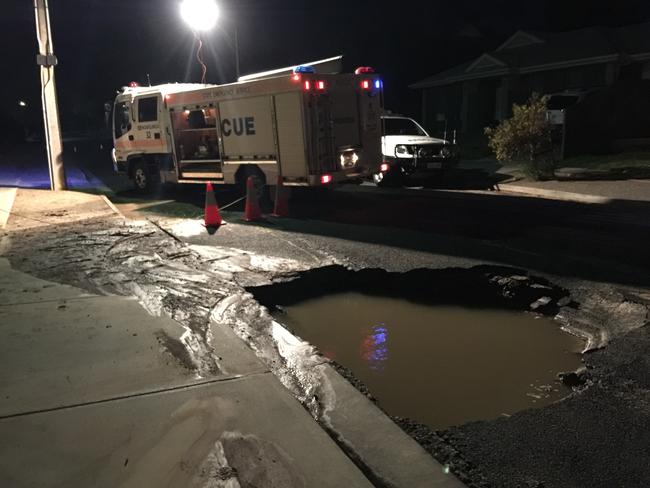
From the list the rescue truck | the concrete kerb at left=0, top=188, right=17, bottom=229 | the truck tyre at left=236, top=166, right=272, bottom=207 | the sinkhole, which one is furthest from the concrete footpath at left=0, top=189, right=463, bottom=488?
the truck tyre at left=236, top=166, right=272, bottom=207

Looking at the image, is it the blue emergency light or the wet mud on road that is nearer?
the wet mud on road

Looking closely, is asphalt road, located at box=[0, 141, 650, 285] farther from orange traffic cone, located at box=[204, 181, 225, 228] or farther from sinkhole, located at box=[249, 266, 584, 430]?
orange traffic cone, located at box=[204, 181, 225, 228]

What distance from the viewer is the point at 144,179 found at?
1532cm

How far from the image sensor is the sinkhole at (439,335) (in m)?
4.16

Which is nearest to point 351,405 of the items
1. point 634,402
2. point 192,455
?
point 192,455

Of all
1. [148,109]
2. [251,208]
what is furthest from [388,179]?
[148,109]

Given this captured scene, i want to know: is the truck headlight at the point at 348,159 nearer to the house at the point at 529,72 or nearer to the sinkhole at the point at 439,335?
the sinkhole at the point at 439,335

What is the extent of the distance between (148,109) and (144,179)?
199cm

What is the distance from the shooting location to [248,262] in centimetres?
721

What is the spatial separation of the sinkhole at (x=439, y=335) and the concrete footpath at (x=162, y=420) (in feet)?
2.78

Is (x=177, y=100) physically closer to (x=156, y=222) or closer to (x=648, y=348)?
(x=156, y=222)

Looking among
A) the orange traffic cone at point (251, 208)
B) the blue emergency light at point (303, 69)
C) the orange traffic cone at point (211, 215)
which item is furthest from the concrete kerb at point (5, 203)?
the blue emergency light at point (303, 69)

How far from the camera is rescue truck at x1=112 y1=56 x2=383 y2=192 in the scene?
10.7m

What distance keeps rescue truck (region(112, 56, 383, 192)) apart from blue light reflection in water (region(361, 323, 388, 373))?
581cm
